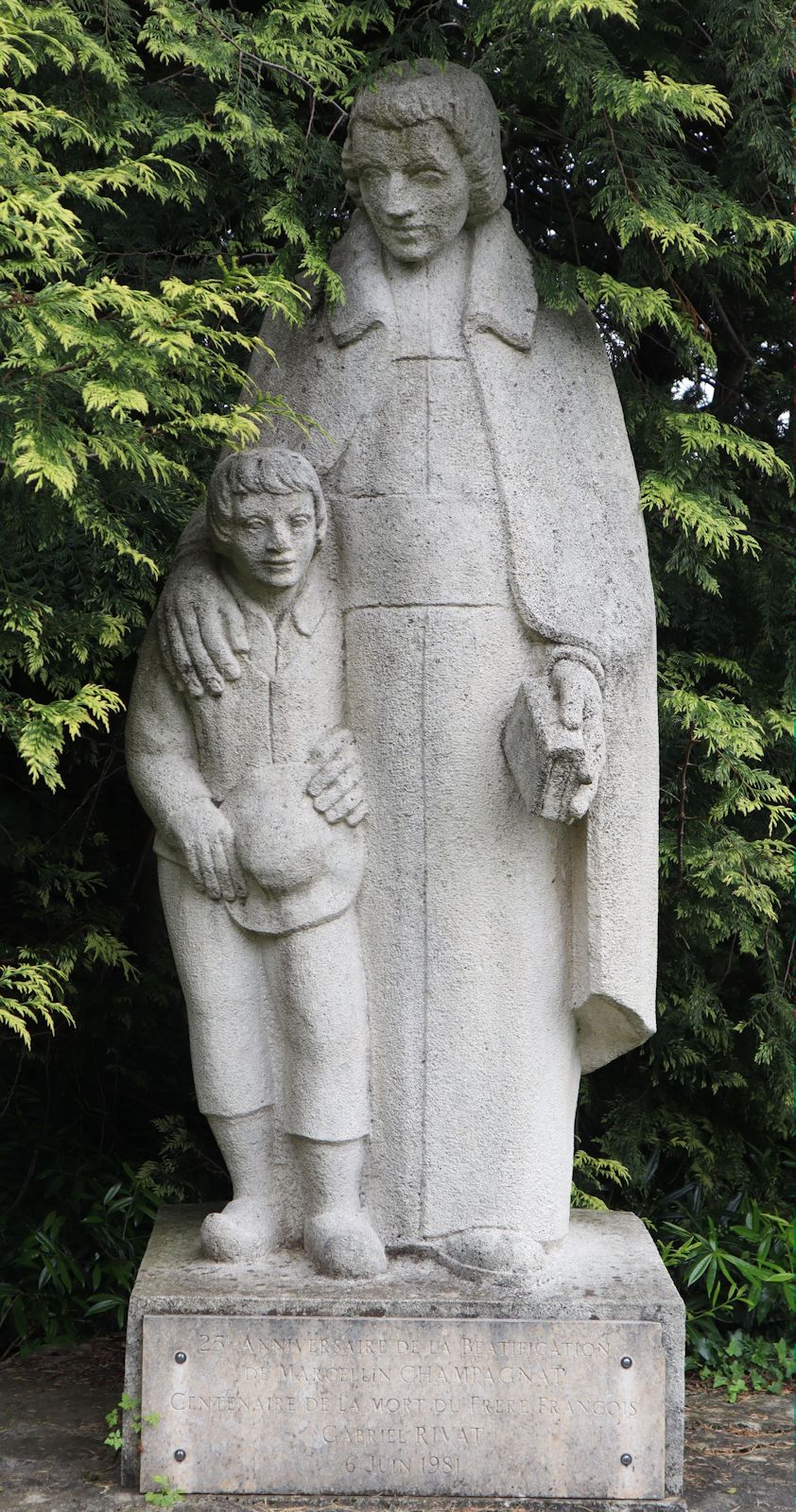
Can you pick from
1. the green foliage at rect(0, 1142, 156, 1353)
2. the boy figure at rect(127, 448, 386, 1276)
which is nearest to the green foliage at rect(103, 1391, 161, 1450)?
the boy figure at rect(127, 448, 386, 1276)

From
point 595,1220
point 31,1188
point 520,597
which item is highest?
point 520,597

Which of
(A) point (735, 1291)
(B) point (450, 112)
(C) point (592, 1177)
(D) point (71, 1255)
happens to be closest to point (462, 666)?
(B) point (450, 112)

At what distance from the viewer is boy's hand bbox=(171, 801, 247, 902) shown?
12.6 ft

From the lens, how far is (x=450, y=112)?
3.75 metres

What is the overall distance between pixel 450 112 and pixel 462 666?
49.3 inches

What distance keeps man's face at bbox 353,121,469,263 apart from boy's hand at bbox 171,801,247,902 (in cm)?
138

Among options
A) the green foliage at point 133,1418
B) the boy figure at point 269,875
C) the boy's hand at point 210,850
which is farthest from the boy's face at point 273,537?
the green foliage at point 133,1418

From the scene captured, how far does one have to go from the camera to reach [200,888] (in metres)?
3.89

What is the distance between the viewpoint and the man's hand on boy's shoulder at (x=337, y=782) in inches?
151

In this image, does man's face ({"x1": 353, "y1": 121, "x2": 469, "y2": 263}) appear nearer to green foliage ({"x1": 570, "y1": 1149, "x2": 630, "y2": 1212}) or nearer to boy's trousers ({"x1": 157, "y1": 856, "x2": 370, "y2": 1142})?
boy's trousers ({"x1": 157, "y1": 856, "x2": 370, "y2": 1142})

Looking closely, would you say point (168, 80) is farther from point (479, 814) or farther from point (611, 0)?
point (479, 814)

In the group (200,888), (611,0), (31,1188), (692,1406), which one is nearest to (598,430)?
(611,0)

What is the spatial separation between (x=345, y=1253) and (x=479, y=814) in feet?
A: 3.41

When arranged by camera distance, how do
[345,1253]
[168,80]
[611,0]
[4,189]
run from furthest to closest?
[168,80]
[345,1253]
[611,0]
[4,189]
